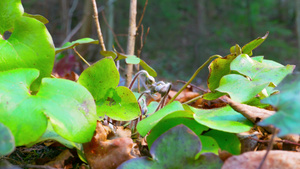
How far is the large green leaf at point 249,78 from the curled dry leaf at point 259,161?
152 millimetres

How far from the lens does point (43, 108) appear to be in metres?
0.46

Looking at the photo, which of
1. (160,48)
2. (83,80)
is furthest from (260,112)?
(160,48)

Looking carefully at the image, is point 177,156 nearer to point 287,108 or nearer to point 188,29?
point 287,108

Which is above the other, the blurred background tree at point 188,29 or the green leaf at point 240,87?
the green leaf at point 240,87

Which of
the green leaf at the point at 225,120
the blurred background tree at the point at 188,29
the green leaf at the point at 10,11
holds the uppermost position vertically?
the green leaf at the point at 10,11

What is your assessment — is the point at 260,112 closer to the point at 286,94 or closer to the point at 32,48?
the point at 286,94

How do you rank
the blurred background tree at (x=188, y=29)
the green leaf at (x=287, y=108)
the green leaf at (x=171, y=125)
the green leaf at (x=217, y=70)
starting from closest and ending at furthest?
the green leaf at (x=287, y=108)
the green leaf at (x=171, y=125)
the green leaf at (x=217, y=70)
the blurred background tree at (x=188, y=29)

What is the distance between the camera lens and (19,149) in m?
0.62

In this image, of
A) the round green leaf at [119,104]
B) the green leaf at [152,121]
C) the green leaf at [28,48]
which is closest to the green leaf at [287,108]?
the green leaf at [152,121]

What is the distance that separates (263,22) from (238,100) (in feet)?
27.8

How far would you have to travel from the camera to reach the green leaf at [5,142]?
1.18ft

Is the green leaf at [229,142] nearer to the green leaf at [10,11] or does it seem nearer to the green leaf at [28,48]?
the green leaf at [28,48]

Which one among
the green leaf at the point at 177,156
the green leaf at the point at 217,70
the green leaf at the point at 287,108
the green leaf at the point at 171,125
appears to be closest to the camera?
the green leaf at the point at 287,108

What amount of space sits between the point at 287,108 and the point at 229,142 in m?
0.23
